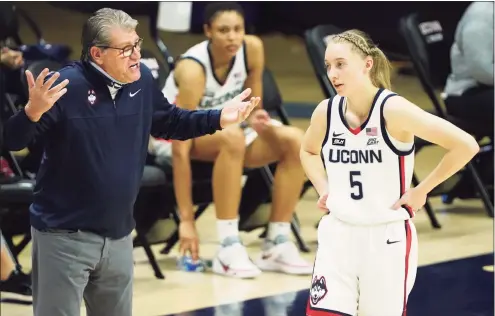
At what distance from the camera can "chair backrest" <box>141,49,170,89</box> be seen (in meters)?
5.80

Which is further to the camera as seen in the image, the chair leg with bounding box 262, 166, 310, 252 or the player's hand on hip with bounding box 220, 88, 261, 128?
the chair leg with bounding box 262, 166, 310, 252

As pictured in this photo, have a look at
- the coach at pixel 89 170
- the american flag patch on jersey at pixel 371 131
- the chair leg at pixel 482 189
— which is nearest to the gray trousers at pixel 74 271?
the coach at pixel 89 170

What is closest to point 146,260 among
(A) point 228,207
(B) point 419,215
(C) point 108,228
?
(A) point 228,207

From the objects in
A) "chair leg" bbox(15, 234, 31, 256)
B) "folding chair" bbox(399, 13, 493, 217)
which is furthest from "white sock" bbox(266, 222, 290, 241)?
"folding chair" bbox(399, 13, 493, 217)

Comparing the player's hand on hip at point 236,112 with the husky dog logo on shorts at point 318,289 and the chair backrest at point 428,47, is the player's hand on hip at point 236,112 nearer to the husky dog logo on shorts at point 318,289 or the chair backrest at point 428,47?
the husky dog logo on shorts at point 318,289

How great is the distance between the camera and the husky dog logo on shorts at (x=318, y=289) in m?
3.30

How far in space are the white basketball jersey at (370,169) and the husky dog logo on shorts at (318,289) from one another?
0.21 metres

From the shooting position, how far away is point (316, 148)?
138 inches

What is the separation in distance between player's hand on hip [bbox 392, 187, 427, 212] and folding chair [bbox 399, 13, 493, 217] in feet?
10.1

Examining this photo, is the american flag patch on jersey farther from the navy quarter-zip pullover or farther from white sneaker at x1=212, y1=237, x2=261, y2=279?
white sneaker at x1=212, y1=237, x2=261, y2=279

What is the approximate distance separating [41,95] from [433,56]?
422 cm

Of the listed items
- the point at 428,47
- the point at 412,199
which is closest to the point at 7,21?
the point at 428,47

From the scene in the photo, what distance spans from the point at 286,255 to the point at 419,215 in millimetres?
1534

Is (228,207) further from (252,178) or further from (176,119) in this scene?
(176,119)
